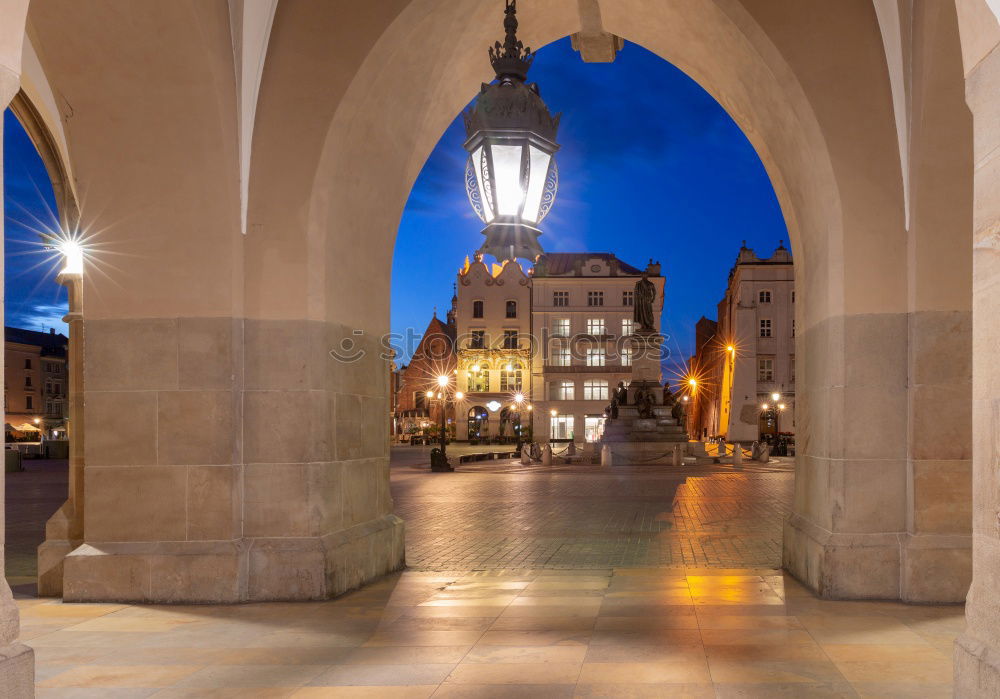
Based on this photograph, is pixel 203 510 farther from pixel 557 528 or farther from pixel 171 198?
pixel 557 528

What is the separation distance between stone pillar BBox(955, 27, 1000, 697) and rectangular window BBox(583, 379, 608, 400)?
64.6m

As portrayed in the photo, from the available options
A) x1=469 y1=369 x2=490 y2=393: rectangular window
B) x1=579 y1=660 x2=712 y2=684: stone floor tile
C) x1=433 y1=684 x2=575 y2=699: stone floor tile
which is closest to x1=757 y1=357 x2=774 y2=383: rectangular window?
x1=469 y1=369 x2=490 y2=393: rectangular window

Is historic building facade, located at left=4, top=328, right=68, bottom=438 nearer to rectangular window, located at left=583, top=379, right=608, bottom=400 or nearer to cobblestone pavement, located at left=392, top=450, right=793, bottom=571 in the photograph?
rectangular window, located at left=583, top=379, right=608, bottom=400

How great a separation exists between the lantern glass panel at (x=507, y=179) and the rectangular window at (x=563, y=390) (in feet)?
208

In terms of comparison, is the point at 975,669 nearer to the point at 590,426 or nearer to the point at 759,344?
the point at 759,344

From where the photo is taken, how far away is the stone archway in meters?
7.11

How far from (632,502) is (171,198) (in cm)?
1253

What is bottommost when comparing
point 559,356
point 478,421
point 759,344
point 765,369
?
point 478,421

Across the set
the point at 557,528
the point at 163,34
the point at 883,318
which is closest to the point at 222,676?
the point at 163,34

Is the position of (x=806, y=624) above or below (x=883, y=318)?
below

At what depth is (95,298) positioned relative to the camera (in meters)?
7.48

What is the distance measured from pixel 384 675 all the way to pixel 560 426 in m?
63.8

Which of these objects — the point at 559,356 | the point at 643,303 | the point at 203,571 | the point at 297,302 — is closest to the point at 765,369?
the point at 559,356

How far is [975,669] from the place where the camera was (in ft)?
12.7
